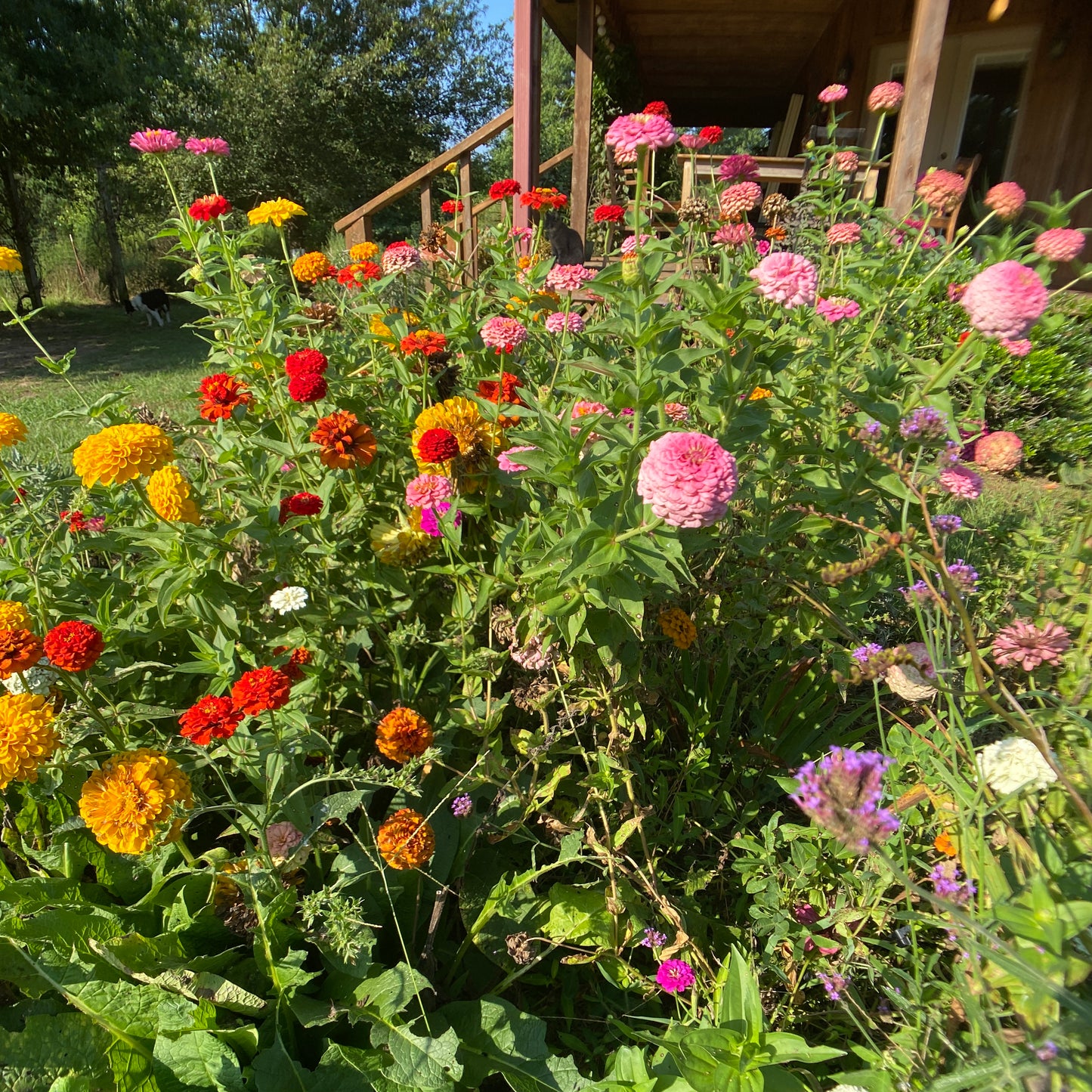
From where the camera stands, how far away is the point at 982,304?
1.34 m

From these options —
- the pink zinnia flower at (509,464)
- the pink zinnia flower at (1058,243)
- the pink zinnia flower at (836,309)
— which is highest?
the pink zinnia flower at (1058,243)

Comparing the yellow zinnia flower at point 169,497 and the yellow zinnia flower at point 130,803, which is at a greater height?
the yellow zinnia flower at point 169,497

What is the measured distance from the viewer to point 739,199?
206 centimetres

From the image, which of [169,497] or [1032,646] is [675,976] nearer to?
[1032,646]

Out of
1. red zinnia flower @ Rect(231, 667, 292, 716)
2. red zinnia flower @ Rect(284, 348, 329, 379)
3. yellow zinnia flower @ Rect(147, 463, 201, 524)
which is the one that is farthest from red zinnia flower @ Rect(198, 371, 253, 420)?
red zinnia flower @ Rect(231, 667, 292, 716)

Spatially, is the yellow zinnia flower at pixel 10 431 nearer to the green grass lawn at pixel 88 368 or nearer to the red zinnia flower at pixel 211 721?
the green grass lawn at pixel 88 368

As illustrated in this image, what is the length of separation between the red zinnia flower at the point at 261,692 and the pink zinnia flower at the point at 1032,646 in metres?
1.26

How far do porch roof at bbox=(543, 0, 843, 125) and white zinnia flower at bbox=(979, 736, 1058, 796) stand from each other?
8354mm

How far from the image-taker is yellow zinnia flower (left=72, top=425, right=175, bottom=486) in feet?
4.55

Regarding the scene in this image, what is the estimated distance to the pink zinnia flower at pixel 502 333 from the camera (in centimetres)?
181

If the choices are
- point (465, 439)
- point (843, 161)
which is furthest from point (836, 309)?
point (465, 439)

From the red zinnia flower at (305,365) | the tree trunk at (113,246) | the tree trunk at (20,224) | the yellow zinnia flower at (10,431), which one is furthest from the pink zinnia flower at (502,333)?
the tree trunk at (113,246)

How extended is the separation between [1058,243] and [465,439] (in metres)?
1.39

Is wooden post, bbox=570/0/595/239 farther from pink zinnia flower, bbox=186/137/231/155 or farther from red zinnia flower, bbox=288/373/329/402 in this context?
red zinnia flower, bbox=288/373/329/402
